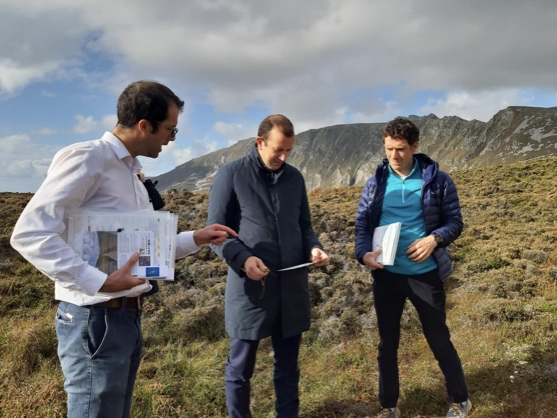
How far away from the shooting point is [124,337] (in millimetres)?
1913

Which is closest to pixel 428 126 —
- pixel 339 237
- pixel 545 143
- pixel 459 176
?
pixel 545 143

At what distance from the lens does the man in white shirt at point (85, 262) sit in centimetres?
162

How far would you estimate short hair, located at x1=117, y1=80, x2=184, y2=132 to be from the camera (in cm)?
187

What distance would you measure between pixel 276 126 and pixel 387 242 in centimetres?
121

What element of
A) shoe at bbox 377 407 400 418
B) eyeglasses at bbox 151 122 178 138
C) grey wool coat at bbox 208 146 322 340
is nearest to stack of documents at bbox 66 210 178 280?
eyeglasses at bbox 151 122 178 138

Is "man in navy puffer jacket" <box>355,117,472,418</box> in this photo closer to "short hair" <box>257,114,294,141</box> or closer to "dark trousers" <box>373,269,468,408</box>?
"dark trousers" <box>373,269,468,408</box>

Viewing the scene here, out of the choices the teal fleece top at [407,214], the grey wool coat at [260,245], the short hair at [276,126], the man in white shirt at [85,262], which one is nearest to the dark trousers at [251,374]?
the grey wool coat at [260,245]

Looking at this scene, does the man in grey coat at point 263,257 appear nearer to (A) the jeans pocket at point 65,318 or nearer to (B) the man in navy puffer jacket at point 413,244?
(B) the man in navy puffer jacket at point 413,244

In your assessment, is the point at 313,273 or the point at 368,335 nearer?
the point at 368,335

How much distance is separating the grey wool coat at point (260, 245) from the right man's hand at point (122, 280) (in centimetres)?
96

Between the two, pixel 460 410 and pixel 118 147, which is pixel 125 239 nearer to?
pixel 118 147

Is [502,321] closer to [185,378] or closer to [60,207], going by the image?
[185,378]

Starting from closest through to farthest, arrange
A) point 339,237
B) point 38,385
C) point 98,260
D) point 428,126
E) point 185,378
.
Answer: point 98,260 < point 38,385 < point 185,378 < point 339,237 < point 428,126

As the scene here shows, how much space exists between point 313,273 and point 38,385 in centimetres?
501
